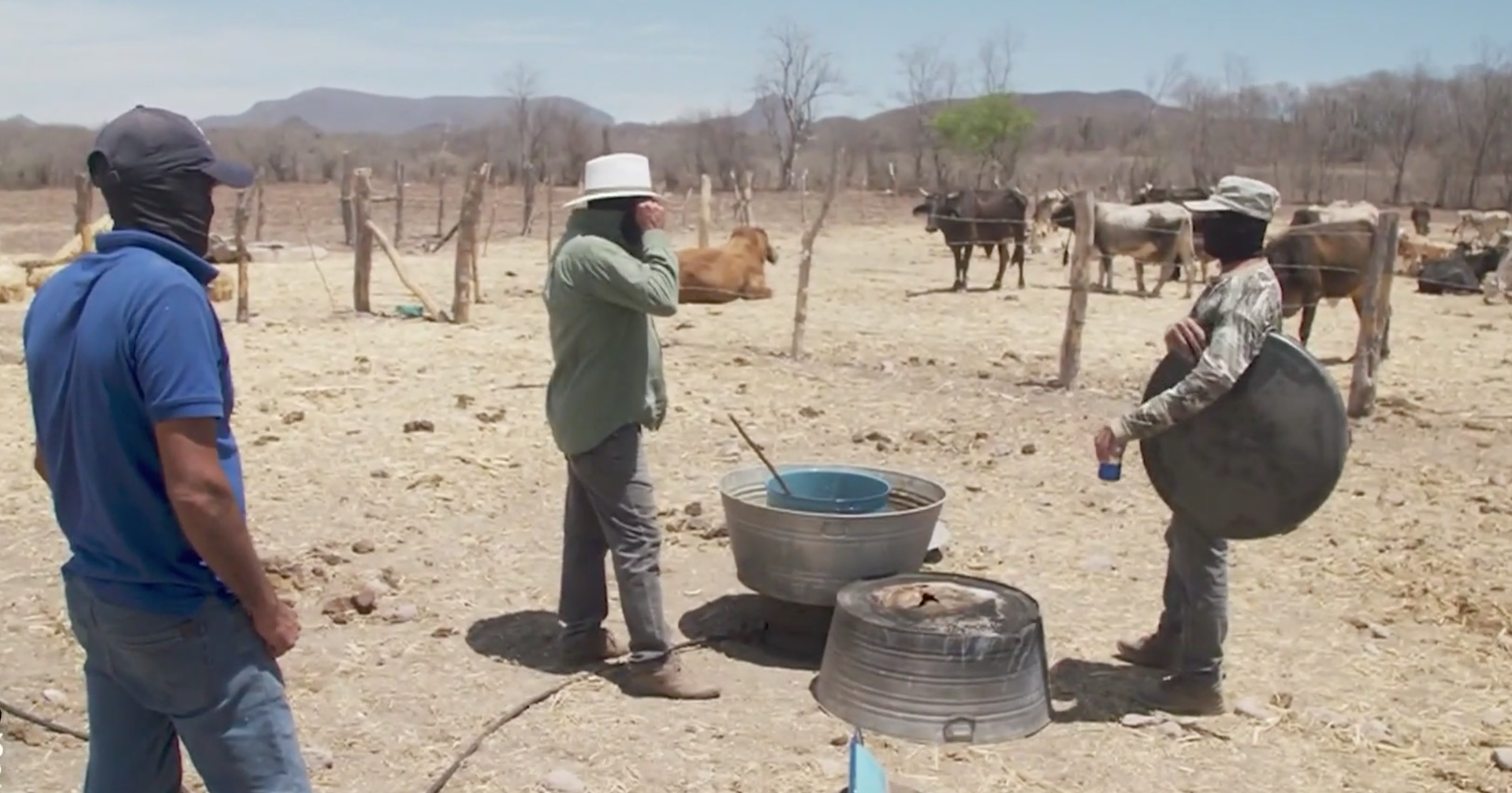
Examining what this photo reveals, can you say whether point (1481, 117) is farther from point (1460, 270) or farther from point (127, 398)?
point (127, 398)

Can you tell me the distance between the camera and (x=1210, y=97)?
78562mm

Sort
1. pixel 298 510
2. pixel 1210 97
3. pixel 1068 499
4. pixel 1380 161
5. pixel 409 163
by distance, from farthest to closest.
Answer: pixel 1210 97
pixel 409 163
pixel 1380 161
pixel 1068 499
pixel 298 510

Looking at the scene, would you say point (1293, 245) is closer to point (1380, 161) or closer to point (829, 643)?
point (829, 643)

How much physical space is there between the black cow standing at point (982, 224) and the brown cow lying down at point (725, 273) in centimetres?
303

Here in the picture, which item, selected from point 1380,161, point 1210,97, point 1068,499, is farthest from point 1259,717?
point 1210,97

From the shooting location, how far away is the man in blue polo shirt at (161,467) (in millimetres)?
2312

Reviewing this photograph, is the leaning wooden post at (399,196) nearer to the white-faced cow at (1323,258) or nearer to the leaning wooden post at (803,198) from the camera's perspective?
the leaning wooden post at (803,198)

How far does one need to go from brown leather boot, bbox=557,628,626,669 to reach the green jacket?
2.40ft

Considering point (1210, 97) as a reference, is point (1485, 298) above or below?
below

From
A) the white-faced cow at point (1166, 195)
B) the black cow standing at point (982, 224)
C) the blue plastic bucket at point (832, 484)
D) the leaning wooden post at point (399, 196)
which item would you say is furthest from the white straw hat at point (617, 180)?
the white-faced cow at point (1166, 195)

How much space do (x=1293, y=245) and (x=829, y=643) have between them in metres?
10.4

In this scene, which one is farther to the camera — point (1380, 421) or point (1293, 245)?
point (1293, 245)

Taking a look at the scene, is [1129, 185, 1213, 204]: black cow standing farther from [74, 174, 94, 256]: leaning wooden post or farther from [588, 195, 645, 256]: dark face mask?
[588, 195, 645, 256]: dark face mask

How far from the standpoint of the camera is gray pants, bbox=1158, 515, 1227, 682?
14.8 ft
